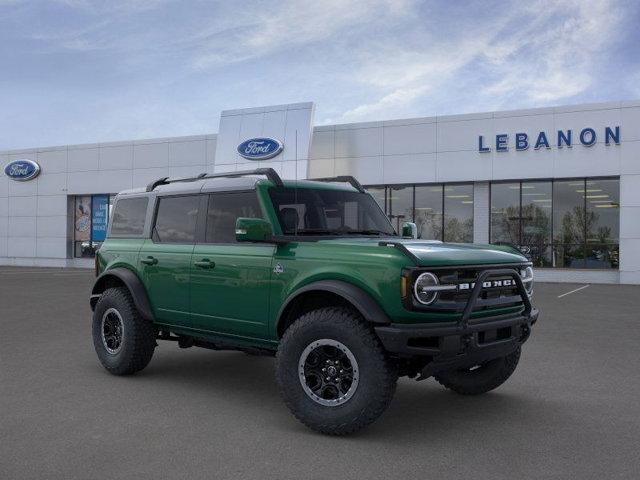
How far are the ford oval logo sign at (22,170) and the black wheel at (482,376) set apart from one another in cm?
3305

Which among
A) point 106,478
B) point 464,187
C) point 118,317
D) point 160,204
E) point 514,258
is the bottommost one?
point 106,478

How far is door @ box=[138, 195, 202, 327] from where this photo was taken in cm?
615

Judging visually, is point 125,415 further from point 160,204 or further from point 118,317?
point 160,204

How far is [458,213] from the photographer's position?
25844 millimetres

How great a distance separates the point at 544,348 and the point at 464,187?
58.1 feet

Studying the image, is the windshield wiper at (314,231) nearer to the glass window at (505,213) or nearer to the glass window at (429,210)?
the glass window at (505,213)

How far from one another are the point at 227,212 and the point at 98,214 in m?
29.4

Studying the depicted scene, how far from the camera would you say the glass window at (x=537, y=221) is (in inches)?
969

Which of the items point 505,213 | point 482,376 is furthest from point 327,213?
point 505,213

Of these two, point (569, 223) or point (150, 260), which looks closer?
point (150, 260)

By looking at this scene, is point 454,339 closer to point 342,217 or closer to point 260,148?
point 342,217

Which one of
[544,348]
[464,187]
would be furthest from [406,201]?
[544,348]

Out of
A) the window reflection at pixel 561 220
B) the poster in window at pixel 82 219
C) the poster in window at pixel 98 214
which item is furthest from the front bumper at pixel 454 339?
the poster in window at pixel 82 219

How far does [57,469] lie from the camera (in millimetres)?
3992
